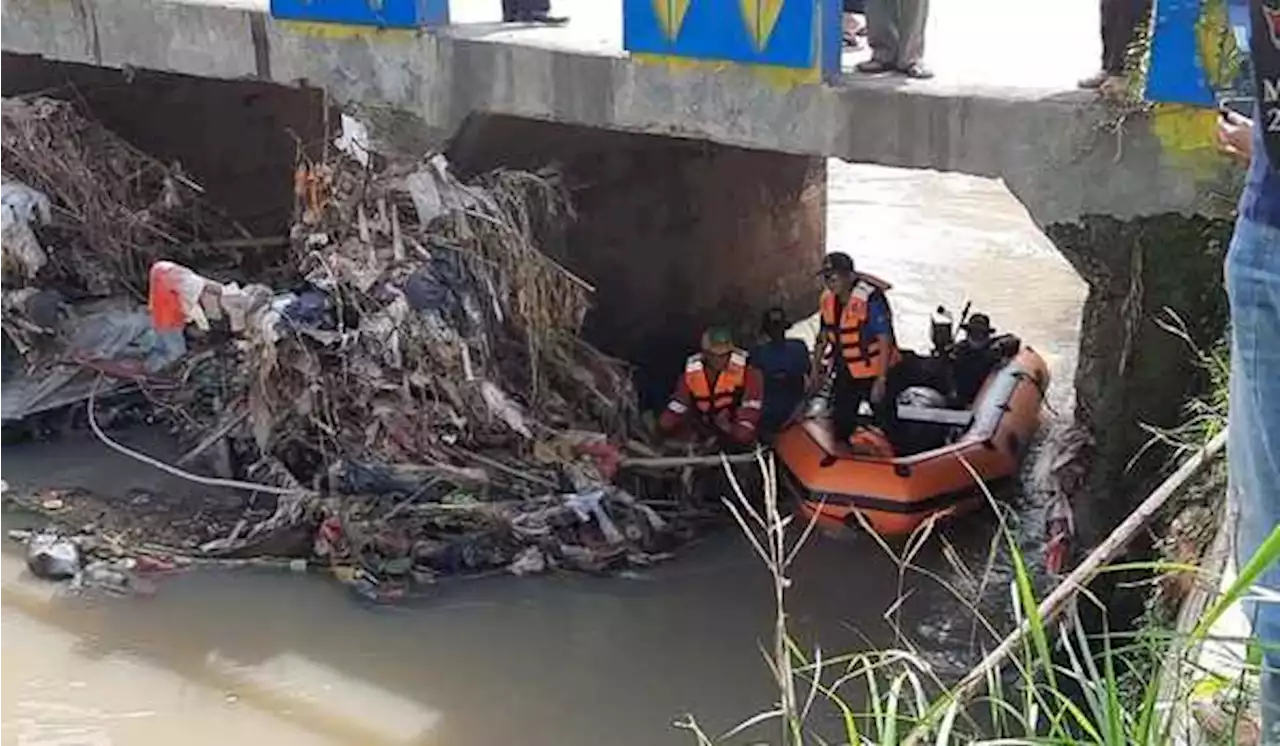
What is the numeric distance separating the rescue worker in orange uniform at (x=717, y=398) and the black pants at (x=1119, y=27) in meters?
3.42

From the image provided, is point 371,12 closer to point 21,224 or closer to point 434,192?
point 434,192

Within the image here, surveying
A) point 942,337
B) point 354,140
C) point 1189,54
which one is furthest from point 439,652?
point 1189,54

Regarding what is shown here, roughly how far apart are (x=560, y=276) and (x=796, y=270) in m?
3.89

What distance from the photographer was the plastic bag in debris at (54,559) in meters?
9.02

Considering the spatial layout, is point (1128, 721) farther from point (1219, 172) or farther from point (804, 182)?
point (804, 182)

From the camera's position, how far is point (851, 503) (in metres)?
9.39

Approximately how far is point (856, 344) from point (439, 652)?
10.4 feet

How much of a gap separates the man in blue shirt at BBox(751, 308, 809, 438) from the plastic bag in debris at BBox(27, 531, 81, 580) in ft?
13.4

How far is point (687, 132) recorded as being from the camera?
841 cm

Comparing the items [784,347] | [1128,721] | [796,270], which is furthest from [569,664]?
[1128,721]

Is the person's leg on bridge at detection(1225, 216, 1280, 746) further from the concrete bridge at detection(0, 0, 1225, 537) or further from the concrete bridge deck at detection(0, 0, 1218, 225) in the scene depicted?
the concrete bridge deck at detection(0, 0, 1218, 225)

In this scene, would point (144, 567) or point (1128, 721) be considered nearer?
point (1128, 721)

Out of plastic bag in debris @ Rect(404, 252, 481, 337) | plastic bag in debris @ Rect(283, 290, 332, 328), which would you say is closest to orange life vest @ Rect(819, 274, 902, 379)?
plastic bag in debris @ Rect(404, 252, 481, 337)

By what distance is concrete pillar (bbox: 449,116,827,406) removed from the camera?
1071 centimetres
